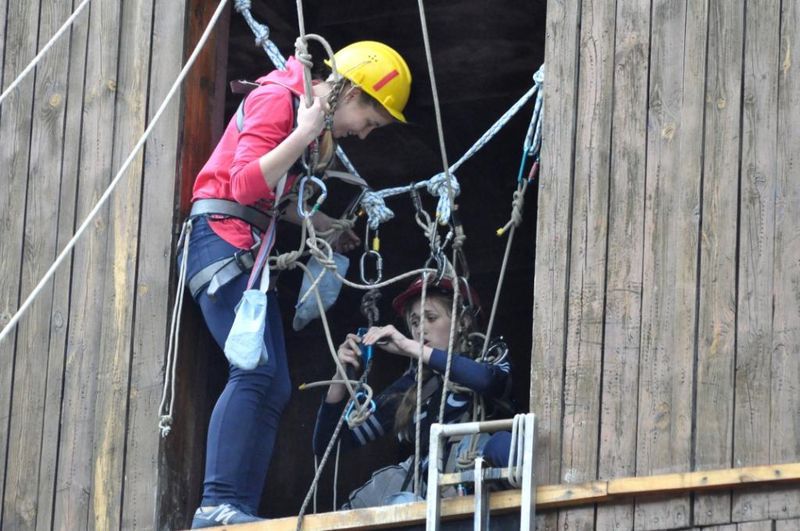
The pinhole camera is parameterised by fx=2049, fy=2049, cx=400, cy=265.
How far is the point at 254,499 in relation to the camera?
24.4ft

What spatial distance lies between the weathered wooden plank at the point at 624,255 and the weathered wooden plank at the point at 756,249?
352 millimetres

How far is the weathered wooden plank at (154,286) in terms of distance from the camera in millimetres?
7371

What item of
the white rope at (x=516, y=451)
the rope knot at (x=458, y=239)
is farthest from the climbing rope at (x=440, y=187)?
the white rope at (x=516, y=451)

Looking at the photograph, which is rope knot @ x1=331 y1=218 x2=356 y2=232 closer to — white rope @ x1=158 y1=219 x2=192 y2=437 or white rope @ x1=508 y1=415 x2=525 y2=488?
white rope @ x1=158 y1=219 x2=192 y2=437

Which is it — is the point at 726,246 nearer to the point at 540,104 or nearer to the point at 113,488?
the point at 540,104

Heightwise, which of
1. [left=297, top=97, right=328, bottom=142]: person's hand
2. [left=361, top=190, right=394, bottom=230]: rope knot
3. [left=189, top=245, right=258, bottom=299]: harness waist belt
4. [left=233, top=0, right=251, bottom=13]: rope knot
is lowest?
[left=189, top=245, right=258, bottom=299]: harness waist belt

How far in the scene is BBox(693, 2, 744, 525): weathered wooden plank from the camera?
6.47 metres

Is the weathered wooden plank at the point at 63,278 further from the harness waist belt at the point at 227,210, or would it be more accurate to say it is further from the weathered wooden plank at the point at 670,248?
the weathered wooden plank at the point at 670,248

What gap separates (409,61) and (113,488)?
3.12m

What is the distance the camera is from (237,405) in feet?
23.9

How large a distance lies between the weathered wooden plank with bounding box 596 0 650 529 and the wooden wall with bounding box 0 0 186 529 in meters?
1.71

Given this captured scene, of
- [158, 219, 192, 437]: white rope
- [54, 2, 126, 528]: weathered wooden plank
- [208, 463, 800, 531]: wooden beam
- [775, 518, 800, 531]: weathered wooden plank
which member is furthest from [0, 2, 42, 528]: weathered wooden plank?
[775, 518, 800, 531]: weathered wooden plank

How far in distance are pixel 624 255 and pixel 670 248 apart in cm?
16

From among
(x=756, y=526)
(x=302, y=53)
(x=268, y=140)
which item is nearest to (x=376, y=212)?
(x=268, y=140)
